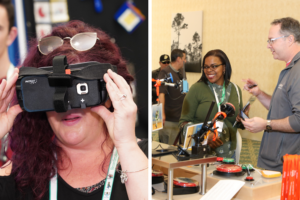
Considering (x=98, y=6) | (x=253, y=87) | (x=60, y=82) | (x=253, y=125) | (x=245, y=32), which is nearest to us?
(x=60, y=82)

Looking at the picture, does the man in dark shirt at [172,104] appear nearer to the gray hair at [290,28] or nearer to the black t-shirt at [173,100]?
the black t-shirt at [173,100]

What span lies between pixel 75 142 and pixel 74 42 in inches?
10.9

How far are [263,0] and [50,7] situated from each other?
2774 mm

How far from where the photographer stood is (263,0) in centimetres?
323

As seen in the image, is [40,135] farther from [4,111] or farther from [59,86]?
[59,86]

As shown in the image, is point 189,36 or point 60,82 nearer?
point 60,82

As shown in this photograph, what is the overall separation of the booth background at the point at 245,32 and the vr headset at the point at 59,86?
1.44m

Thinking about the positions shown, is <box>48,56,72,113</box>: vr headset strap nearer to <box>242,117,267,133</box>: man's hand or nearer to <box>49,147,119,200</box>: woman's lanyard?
<box>49,147,119,200</box>: woman's lanyard

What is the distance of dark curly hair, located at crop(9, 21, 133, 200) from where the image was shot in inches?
33.3

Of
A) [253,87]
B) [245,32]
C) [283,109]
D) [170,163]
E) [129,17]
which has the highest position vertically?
[245,32]

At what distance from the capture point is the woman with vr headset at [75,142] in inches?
30.1

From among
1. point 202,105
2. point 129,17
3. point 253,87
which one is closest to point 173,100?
point 202,105

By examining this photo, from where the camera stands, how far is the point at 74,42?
0.84 meters

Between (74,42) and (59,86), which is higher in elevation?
(74,42)
